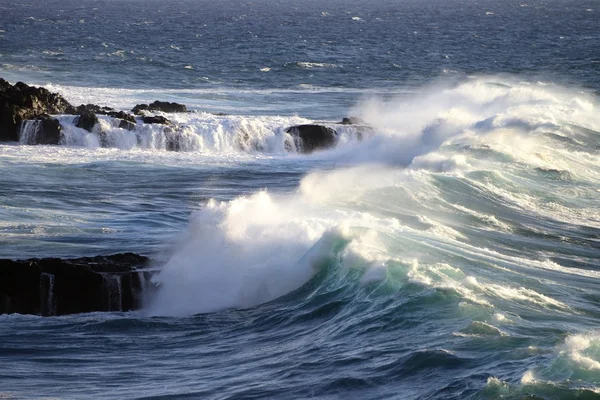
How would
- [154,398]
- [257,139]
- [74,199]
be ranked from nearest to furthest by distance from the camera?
[154,398] → [74,199] → [257,139]

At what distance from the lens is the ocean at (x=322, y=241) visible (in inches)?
527

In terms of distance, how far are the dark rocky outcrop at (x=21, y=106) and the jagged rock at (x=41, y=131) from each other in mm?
236

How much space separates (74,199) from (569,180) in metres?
12.4

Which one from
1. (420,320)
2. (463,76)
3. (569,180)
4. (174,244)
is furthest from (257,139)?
(463,76)

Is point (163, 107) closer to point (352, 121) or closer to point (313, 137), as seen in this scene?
point (313, 137)

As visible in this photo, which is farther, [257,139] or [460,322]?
[257,139]

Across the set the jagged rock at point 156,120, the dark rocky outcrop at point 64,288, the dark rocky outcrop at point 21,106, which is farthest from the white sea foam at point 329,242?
the dark rocky outcrop at point 21,106

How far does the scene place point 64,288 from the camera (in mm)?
16812

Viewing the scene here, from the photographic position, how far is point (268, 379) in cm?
1339

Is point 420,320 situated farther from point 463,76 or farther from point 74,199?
point 463,76

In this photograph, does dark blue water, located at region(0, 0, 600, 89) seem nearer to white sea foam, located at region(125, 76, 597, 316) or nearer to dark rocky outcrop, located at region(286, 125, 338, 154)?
dark rocky outcrop, located at region(286, 125, 338, 154)

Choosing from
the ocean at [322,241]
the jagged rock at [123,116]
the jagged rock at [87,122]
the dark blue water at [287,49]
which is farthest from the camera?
the dark blue water at [287,49]

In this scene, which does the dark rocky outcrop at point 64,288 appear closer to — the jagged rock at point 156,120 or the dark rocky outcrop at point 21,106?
the dark rocky outcrop at point 21,106

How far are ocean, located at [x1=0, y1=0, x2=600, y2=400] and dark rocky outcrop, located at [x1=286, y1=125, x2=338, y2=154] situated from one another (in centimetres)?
47
